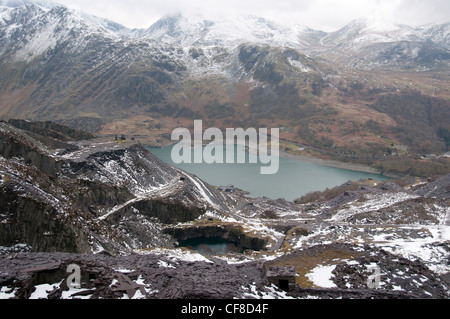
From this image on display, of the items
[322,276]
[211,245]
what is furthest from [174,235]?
[322,276]

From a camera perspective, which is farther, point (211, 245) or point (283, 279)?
point (211, 245)

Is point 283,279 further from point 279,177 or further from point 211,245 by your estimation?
point 279,177

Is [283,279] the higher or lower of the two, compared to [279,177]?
lower

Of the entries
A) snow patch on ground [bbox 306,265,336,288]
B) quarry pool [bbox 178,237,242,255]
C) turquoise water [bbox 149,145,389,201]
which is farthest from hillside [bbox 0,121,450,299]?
turquoise water [bbox 149,145,389,201]

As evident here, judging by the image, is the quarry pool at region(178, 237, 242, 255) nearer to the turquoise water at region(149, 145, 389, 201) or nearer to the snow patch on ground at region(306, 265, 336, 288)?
the snow patch on ground at region(306, 265, 336, 288)

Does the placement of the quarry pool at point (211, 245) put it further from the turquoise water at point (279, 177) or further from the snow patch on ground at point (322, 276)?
the turquoise water at point (279, 177)

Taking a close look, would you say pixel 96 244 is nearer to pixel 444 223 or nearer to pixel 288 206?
pixel 444 223

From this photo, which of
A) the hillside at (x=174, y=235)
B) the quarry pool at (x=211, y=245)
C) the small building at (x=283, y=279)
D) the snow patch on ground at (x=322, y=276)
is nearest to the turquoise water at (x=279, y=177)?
the hillside at (x=174, y=235)

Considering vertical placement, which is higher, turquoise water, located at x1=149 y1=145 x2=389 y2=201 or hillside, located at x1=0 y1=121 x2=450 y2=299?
turquoise water, located at x1=149 y1=145 x2=389 y2=201

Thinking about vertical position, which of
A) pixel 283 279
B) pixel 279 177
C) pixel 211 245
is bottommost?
pixel 211 245
